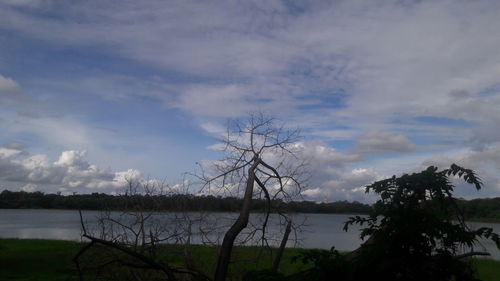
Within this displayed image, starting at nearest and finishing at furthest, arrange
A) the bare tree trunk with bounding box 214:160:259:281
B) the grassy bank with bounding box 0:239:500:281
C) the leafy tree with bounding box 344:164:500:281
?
1. the leafy tree with bounding box 344:164:500:281
2. the bare tree trunk with bounding box 214:160:259:281
3. the grassy bank with bounding box 0:239:500:281

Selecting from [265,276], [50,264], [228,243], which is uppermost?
[228,243]

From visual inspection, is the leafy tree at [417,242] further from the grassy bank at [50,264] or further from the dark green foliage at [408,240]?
the grassy bank at [50,264]

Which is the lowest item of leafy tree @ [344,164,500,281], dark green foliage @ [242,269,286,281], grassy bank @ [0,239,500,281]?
grassy bank @ [0,239,500,281]

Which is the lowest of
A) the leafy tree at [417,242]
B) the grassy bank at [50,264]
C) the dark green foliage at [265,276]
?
the grassy bank at [50,264]

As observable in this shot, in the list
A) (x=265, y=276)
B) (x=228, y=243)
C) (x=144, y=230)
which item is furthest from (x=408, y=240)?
(x=144, y=230)

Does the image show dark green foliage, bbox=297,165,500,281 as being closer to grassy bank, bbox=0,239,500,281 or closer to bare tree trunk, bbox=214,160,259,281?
bare tree trunk, bbox=214,160,259,281

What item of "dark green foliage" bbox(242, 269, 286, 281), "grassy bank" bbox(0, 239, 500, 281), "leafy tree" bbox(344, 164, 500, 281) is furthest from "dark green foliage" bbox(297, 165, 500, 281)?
"grassy bank" bbox(0, 239, 500, 281)

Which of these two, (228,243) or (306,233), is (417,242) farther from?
(306,233)

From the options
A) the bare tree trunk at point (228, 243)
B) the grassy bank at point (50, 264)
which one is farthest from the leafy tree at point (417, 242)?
the grassy bank at point (50, 264)

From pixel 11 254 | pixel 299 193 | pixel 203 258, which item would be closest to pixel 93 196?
pixel 203 258

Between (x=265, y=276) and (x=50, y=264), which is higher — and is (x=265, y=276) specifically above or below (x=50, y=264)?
above

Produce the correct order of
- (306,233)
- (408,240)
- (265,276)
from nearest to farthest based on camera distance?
1. (408,240)
2. (265,276)
3. (306,233)

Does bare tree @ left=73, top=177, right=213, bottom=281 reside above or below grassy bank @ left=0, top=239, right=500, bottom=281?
above

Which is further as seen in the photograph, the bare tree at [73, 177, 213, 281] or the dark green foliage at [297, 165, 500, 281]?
the bare tree at [73, 177, 213, 281]
